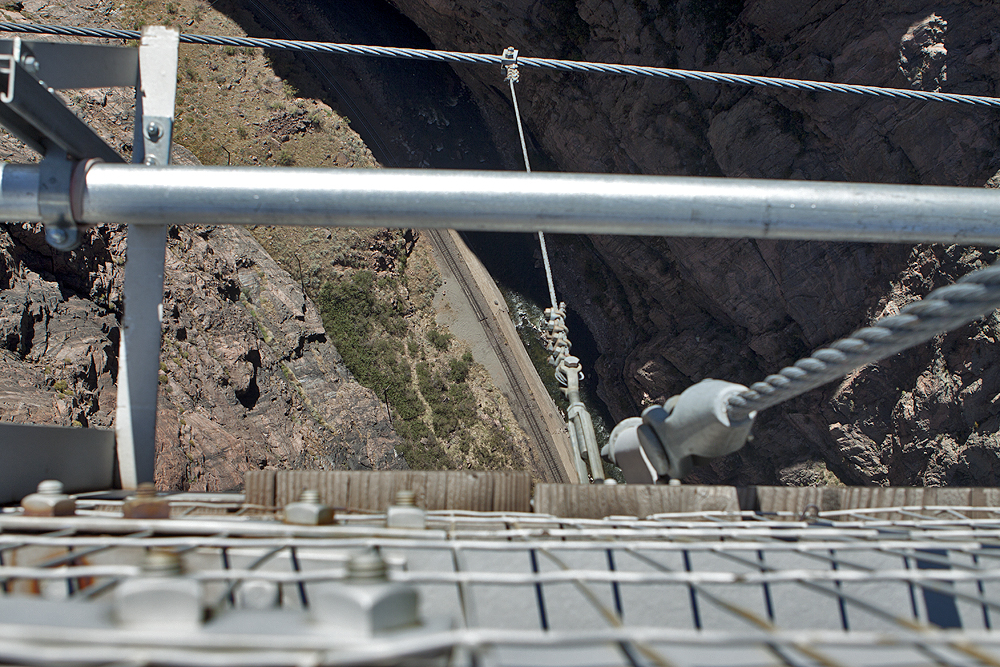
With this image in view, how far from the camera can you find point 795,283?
57.5 ft

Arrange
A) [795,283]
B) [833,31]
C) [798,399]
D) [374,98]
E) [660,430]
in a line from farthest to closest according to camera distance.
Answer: [374,98], [798,399], [795,283], [833,31], [660,430]

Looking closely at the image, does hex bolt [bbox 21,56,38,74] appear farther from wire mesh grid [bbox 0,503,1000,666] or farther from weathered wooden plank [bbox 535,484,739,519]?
weathered wooden plank [bbox 535,484,739,519]

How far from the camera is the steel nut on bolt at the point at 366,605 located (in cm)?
141

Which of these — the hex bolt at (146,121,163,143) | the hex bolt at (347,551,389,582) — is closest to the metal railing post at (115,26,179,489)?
the hex bolt at (146,121,163,143)

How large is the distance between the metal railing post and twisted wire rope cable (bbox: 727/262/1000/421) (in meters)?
3.99

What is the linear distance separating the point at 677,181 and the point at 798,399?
18.2 metres

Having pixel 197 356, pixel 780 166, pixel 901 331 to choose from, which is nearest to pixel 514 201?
pixel 901 331

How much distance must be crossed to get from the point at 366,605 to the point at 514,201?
8.19 ft

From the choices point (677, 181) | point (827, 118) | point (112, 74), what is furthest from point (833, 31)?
point (112, 74)

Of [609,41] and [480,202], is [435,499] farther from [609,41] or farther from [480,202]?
[609,41]

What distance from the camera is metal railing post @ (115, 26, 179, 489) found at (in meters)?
3.89

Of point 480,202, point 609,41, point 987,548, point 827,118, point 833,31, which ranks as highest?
point 609,41

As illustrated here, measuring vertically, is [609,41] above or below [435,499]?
above

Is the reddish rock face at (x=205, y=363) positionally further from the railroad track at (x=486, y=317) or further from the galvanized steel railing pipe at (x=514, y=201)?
the galvanized steel railing pipe at (x=514, y=201)
